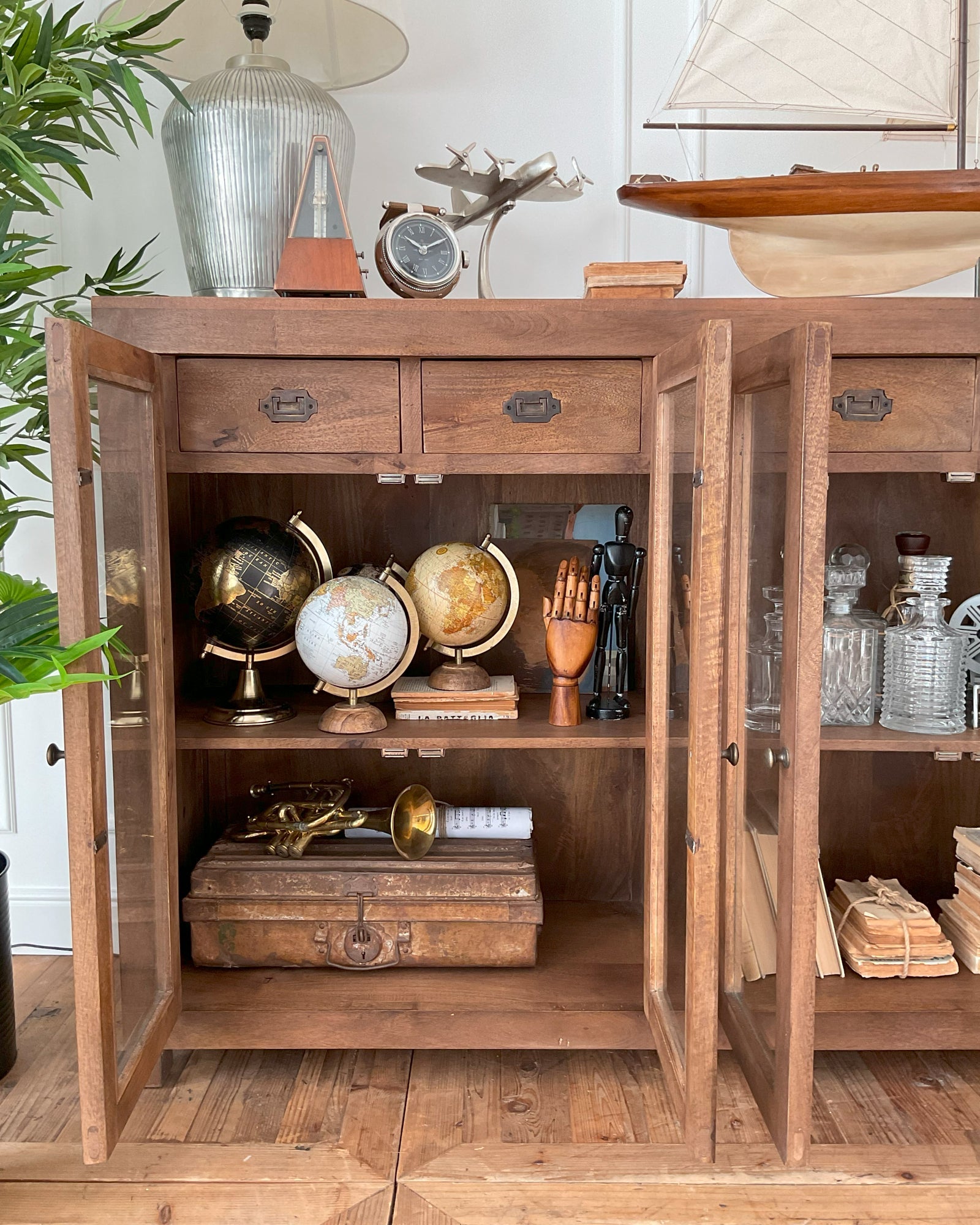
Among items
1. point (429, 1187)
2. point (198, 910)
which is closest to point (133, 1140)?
point (198, 910)

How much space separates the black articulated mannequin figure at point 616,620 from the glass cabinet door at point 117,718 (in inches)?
34.1

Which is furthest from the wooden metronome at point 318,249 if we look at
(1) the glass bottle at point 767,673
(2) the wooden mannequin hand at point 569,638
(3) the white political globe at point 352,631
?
(1) the glass bottle at point 767,673

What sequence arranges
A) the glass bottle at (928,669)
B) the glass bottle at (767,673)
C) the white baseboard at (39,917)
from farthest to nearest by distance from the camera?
the white baseboard at (39,917), the glass bottle at (928,669), the glass bottle at (767,673)

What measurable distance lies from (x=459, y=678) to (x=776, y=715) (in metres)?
0.76

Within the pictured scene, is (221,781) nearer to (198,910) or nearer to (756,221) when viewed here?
(198,910)

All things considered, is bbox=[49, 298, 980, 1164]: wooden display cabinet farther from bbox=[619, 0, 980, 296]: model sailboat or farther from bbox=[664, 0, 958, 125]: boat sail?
bbox=[664, 0, 958, 125]: boat sail

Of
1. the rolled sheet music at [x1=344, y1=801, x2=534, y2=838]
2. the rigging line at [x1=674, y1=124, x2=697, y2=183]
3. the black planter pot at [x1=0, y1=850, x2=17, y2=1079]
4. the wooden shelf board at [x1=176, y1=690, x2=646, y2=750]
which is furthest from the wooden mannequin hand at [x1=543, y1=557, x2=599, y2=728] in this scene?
the black planter pot at [x1=0, y1=850, x2=17, y2=1079]

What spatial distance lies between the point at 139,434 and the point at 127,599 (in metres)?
0.28

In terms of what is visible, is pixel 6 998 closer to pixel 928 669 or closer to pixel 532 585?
pixel 532 585

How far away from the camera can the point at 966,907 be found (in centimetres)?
212

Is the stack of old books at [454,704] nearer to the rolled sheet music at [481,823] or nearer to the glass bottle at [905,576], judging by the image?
the rolled sheet music at [481,823]

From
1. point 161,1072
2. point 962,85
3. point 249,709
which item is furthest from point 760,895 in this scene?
point 962,85

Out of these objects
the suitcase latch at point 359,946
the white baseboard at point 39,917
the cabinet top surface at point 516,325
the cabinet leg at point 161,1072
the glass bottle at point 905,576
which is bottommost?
the cabinet leg at point 161,1072

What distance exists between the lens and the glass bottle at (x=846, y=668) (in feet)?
6.72
